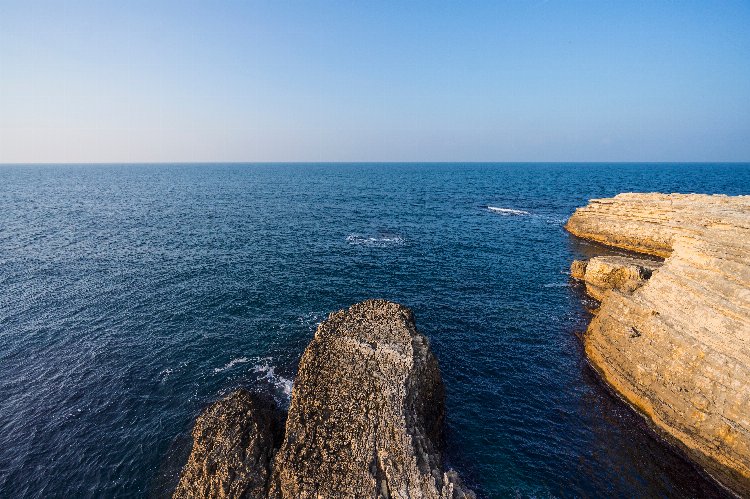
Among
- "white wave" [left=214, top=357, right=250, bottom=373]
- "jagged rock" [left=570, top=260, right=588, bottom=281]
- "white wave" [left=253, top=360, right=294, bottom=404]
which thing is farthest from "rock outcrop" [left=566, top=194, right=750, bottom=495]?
"white wave" [left=214, top=357, right=250, bottom=373]

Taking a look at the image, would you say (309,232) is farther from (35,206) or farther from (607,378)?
(35,206)

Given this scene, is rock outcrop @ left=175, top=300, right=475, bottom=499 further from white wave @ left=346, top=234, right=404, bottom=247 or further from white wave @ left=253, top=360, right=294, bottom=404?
white wave @ left=346, top=234, right=404, bottom=247

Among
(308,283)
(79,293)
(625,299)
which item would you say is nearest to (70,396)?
(79,293)

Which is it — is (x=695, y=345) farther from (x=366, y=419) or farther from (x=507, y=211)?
(x=507, y=211)

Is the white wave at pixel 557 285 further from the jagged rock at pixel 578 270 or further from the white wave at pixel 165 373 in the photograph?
the white wave at pixel 165 373

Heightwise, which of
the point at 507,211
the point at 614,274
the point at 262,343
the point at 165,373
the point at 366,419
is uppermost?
the point at 614,274

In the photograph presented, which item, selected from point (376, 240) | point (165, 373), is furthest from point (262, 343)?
point (376, 240)
